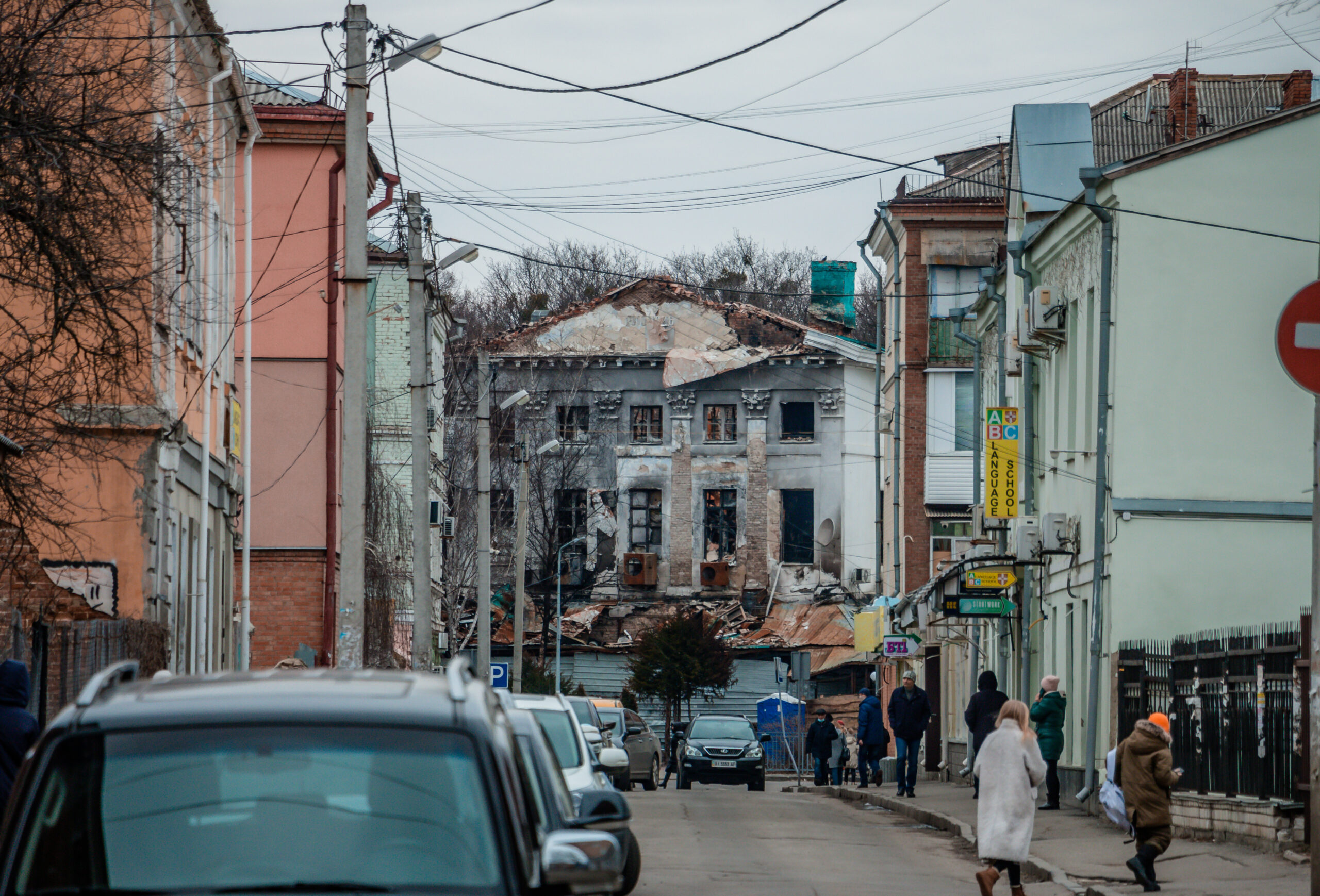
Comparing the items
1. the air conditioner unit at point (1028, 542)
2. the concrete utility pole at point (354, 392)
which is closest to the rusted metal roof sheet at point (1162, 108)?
the air conditioner unit at point (1028, 542)

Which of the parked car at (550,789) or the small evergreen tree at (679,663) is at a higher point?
the parked car at (550,789)

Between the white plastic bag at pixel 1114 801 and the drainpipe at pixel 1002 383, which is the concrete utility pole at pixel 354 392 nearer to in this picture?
the white plastic bag at pixel 1114 801

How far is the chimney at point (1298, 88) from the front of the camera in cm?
3172

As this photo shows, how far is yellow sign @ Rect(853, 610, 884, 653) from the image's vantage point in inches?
1811

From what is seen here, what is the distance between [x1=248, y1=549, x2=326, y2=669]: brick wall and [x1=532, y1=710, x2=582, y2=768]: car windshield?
19664 millimetres

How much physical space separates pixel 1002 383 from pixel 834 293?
97.0ft

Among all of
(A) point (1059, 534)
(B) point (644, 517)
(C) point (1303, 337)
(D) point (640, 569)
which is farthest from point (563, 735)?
(B) point (644, 517)

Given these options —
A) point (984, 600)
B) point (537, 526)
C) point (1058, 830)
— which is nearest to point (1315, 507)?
point (1058, 830)

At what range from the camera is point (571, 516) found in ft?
205

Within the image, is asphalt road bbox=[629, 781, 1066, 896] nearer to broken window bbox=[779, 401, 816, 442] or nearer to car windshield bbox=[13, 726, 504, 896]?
car windshield bbox=[13, 726, 504, 896]

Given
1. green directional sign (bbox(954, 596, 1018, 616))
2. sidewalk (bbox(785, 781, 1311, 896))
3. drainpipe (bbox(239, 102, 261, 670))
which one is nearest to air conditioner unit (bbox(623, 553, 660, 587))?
green directional sign (bbox(954, 596, 1018, 616))

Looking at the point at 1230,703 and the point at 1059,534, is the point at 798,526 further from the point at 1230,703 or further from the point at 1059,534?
the point at 1230,703

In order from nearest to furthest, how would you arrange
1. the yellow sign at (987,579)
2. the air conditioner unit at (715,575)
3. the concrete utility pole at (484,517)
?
the yellow sign at (987,579) → the concrete utility pole at (484,517) → the air conditioner unit at (715,575)

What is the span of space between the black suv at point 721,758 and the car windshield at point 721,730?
1cm
